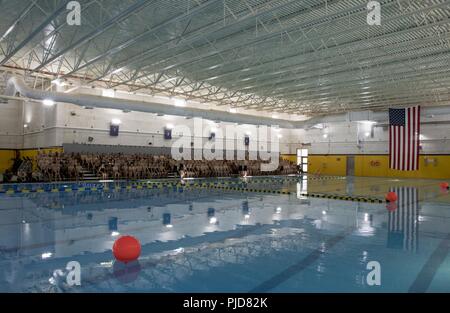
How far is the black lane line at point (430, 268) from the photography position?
4.14m

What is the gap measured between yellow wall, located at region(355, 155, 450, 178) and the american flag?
29.3ft

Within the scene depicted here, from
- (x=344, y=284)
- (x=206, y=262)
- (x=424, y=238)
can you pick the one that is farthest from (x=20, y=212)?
(x=424, y=238)

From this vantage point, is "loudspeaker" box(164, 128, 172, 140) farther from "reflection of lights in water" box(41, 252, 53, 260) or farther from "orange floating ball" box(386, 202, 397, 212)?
"reflection of lights in water" box(41, 252, 53, 260)

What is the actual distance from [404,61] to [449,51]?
176 centimetres

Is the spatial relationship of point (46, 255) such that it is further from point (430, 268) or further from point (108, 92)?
point (108, 92)

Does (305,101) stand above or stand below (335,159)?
above

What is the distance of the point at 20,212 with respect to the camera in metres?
9.35

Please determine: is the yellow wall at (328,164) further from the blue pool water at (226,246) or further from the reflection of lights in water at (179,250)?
the reflection of lights in water at (179,250)

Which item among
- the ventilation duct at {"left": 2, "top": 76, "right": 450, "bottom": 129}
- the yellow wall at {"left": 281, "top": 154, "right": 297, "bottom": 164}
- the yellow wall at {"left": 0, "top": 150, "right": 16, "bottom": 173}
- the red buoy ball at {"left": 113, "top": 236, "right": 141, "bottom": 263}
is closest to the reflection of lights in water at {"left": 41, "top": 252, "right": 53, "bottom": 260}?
the red buoy ball at {"left": 113, "top": 236, "right": 141, "bottom": 263}

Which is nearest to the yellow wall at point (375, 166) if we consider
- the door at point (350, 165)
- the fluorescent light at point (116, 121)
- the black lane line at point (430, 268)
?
the door at point (350, 165)

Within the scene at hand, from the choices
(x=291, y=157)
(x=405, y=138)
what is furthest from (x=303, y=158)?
(x=405, y=138)

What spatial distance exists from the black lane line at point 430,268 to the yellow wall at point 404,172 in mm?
24551

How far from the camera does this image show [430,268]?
486 cm

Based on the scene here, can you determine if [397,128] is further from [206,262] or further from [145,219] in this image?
[206,262]
